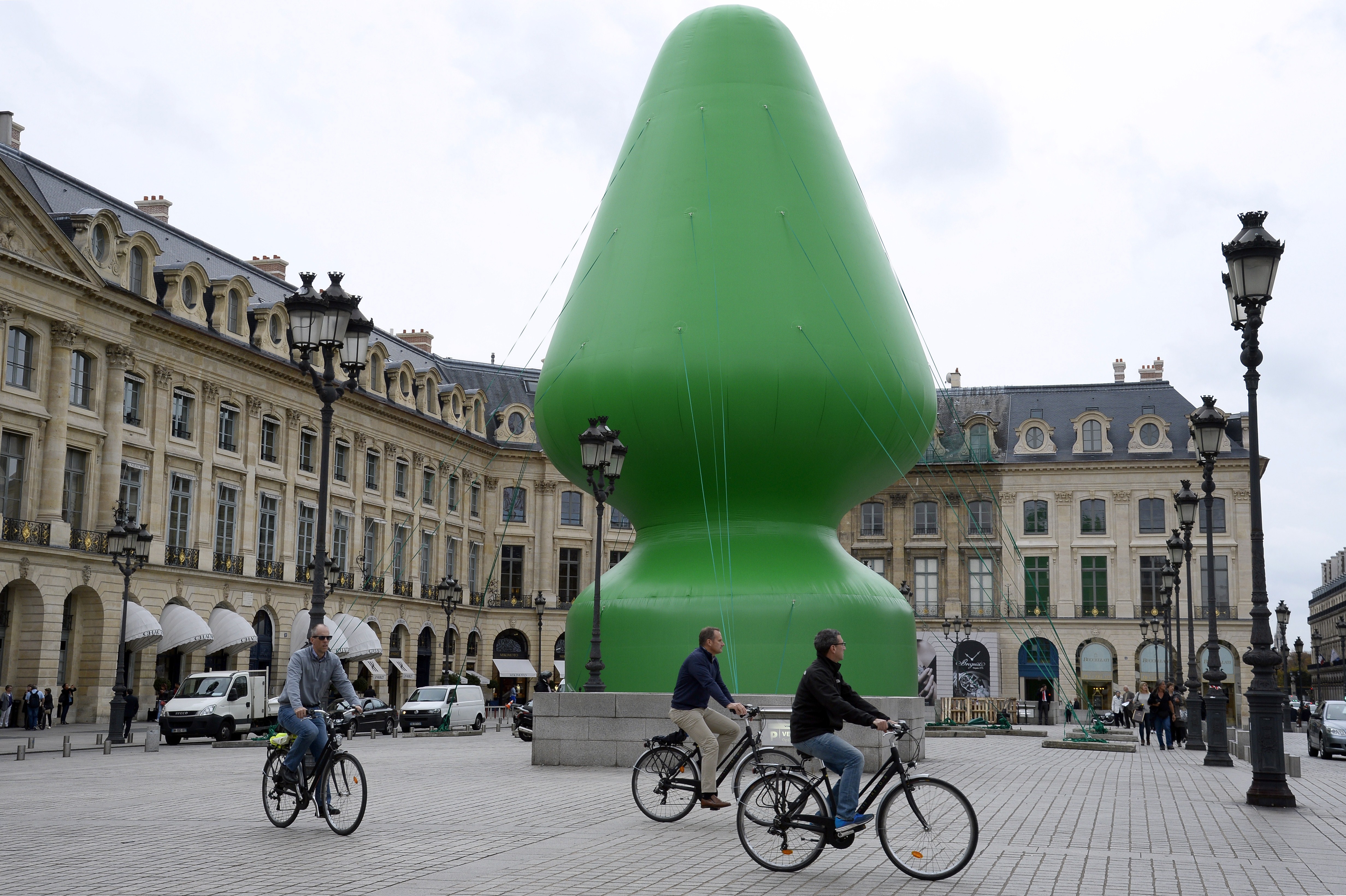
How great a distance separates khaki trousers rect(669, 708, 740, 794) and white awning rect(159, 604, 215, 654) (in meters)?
32.9

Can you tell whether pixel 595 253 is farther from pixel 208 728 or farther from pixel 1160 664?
pixel 1160 664

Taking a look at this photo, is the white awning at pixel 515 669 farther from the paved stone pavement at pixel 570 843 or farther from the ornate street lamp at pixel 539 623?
the paved stone pavement at pixel 570 843

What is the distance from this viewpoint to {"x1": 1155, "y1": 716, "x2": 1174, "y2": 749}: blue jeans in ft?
95.7

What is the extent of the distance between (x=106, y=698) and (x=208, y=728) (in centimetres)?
1155

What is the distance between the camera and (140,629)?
1529 inches

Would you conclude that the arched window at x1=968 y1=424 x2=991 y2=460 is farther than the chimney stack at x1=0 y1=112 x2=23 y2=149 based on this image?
Yes

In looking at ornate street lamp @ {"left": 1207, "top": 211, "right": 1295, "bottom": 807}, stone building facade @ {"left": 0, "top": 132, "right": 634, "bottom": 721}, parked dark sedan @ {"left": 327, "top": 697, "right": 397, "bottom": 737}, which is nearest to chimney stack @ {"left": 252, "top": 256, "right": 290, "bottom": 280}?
stone building facade @ {"left": 0, "top": 132, "right": 634, "bottom": 721}

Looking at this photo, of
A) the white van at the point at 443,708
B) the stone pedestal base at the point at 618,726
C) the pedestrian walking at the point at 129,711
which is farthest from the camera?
the white van at the point at 443,708

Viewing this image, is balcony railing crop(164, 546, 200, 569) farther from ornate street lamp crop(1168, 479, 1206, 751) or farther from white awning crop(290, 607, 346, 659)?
ornate street lamp crop(1168, 479, 1206, 751)

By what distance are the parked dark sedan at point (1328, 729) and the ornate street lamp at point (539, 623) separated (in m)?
38.0

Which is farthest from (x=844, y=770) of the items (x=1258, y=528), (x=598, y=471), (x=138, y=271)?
(x=138, y=271)

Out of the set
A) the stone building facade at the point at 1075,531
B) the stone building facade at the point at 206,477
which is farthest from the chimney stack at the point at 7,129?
the stone building facade at the point at 1075,531

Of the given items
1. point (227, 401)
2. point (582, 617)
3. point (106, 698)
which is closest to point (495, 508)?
point (227, 401)

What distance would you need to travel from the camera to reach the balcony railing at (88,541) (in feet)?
124
